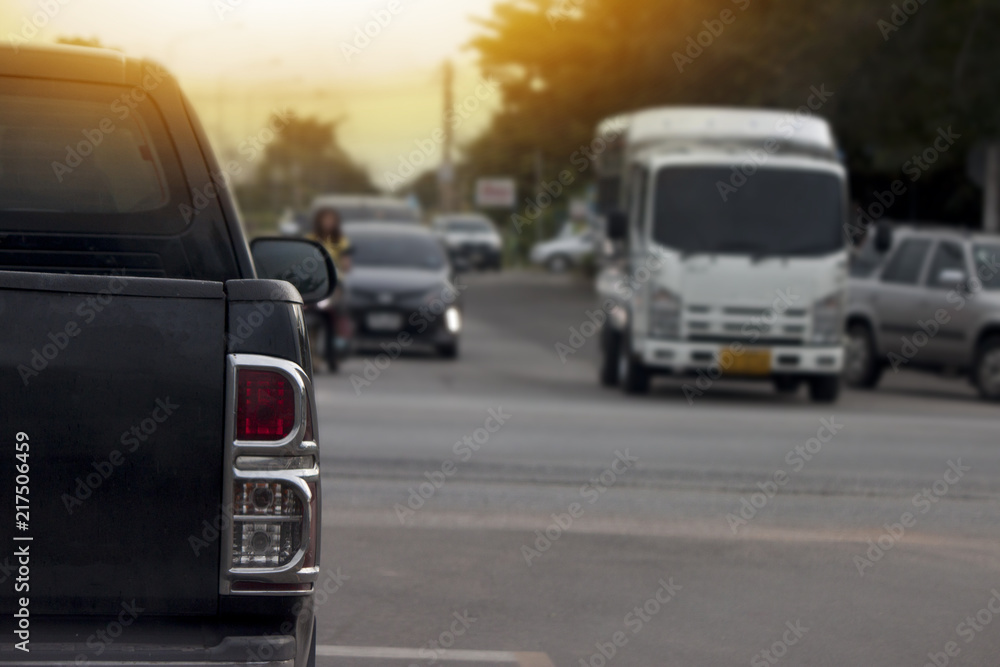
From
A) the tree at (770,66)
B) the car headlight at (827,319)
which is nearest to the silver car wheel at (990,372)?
the car headlight at (827,319)

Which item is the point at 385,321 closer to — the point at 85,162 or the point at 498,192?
the point at 85,162

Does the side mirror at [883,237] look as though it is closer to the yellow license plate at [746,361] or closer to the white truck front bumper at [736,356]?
the white truck front bumper at [736,356]

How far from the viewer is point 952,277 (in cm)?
1761

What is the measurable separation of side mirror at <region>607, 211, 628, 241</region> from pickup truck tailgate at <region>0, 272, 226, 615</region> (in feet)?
43.6

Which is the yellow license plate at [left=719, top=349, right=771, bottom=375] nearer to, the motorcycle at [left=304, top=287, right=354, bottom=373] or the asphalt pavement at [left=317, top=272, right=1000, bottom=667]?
the asphalt pavement at [left=317, top=272, right=1000, bottom=667]

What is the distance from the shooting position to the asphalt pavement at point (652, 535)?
18.5 feet

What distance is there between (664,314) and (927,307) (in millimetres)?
4019

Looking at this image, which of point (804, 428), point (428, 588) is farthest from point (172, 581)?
point (804, 428)

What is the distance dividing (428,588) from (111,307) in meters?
3.60

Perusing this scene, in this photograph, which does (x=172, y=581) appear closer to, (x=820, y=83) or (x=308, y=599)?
(x=308, y=599)

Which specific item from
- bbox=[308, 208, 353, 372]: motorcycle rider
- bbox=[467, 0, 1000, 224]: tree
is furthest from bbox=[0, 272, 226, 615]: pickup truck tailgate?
bbox=[467, 0, 1000, 224]: tree

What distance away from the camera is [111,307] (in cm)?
300

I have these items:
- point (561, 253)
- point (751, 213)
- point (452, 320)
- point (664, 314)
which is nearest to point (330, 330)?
point (452, 320)

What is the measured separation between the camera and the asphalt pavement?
18.5 feet
